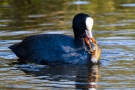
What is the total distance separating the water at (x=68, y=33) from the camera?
8000 millimetres

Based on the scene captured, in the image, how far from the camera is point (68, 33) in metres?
12.0

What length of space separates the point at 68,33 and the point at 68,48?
2.54m

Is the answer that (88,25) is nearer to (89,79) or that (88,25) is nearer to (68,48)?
(68,48)

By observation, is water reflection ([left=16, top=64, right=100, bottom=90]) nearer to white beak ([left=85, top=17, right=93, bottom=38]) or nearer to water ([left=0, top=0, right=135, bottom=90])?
water ([left=0, top=0, right=135, bottom=90])

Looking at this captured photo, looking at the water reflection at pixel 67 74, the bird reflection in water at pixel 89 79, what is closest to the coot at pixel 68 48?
the water reflection at pixel 67 74

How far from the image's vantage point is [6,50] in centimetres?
1062

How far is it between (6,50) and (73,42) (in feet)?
5.47

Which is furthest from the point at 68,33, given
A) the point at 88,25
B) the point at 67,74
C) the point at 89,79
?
the point at 89,79

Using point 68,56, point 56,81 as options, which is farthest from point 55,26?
point 56,81

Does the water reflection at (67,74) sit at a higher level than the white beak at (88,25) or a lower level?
lower

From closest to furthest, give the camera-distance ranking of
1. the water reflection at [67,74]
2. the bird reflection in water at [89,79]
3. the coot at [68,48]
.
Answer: the bird reflection in water at [89,79] → the water reflection at [67,74] → the coot at [68,48]

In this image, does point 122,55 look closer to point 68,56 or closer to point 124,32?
point 68,56

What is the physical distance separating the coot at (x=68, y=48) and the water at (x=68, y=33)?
0.60 feet

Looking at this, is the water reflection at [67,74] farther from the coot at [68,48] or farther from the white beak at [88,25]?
the white beak at [88,25]
